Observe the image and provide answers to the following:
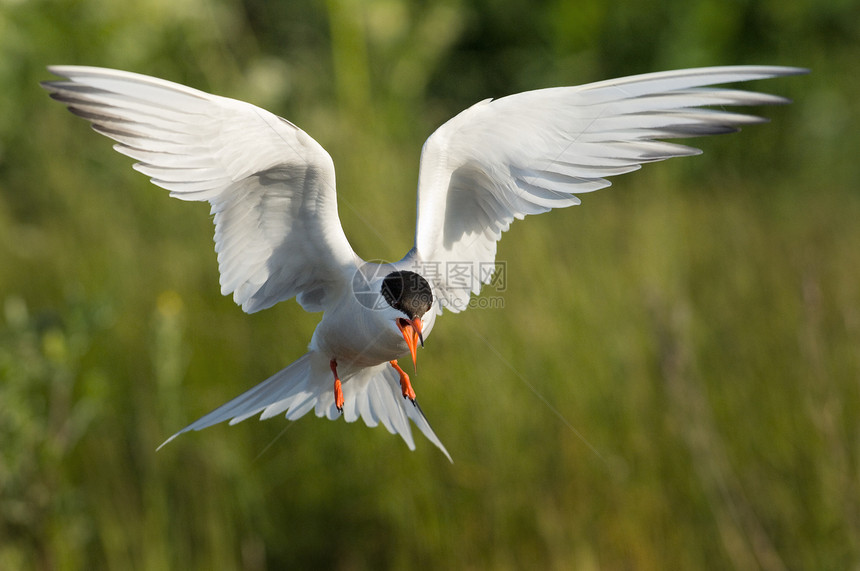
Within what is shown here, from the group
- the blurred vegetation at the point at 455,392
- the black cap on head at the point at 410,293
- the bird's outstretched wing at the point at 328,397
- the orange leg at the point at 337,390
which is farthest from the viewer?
the blurred vegetation at the point at 455,392

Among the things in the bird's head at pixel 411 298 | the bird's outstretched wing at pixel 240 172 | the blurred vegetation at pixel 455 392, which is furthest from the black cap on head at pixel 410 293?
the blurred vegetation at pixel 455 392

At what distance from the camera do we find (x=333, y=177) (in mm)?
917

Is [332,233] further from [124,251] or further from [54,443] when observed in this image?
[124,251]

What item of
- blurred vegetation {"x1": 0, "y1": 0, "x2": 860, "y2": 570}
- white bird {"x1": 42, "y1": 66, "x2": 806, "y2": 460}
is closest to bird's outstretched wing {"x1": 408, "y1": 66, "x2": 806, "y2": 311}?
white bird {"x1": 42, "y1": 66, "x2": 806, "y2": 460}

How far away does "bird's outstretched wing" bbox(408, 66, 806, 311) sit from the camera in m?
0.82

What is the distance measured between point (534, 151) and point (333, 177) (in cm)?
24

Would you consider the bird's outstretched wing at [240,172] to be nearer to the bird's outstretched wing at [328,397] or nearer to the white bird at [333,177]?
the white bird at [333,177]

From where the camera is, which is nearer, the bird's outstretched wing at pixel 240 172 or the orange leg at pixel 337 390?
the bird's outstretched wing at pixel 240 172

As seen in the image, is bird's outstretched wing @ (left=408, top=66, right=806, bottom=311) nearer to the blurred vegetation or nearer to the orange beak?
the orange beak

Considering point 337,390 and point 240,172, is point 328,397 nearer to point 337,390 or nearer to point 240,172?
point 337,390

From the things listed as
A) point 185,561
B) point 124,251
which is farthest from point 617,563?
point 124,251

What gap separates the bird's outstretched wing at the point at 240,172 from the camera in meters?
0.78

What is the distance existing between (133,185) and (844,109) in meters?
4.99

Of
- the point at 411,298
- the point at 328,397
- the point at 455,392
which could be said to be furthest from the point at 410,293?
the point at 455,392
